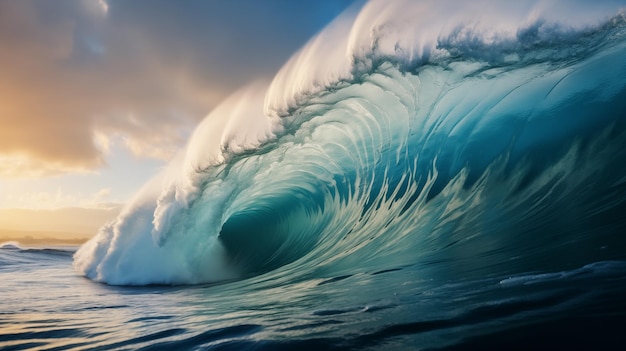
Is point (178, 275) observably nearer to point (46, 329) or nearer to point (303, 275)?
point (303, 275)

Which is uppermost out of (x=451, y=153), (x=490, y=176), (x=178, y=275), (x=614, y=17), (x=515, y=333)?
(x=614, y=17)

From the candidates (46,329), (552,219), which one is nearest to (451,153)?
(552,219)

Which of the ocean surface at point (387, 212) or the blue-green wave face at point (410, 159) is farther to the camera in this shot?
the blue-green wave face at point (410, 159)

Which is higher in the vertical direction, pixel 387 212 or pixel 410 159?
pixel 410 159

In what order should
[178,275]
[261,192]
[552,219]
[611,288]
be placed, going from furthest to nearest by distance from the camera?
[261,192] < [178,275] < [552,219] < [611,288]

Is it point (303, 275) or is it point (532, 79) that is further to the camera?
point (532, 79)
